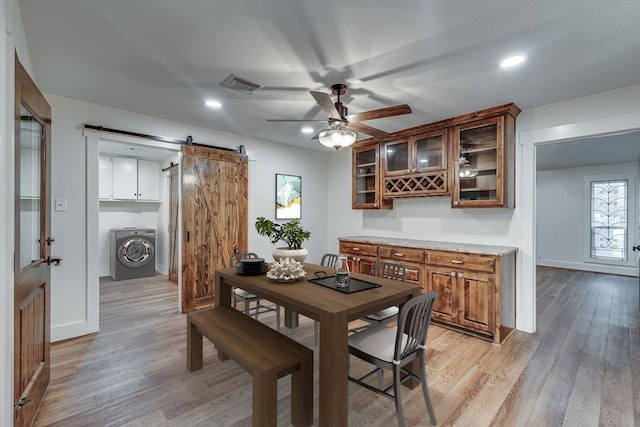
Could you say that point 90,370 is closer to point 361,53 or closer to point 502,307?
point 361,53

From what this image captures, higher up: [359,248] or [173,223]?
[173,223]

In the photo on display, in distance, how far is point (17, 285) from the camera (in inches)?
58.3

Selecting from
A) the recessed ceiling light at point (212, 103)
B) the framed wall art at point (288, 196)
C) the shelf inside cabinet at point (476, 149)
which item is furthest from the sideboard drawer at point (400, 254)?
the recessed ceiling light at point (212, 103)

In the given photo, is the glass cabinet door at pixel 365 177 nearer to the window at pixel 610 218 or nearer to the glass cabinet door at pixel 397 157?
the glass cabinet door at pixel 397 157

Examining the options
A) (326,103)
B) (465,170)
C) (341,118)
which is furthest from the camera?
(465,170)

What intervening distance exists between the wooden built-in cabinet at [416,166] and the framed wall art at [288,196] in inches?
60.5

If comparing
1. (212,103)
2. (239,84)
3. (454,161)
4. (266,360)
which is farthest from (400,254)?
(212,103)

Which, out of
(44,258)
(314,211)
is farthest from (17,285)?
(314,211)

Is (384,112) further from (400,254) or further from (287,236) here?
(400,254)

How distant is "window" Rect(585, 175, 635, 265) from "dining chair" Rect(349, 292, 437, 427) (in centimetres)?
714

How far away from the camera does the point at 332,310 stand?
1626mm

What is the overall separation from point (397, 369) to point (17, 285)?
204 centimetres

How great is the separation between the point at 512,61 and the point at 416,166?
5.63ft

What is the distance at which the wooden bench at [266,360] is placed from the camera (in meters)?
1.61
